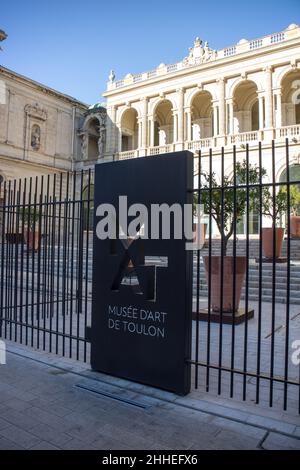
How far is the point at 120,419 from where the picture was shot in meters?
3.26

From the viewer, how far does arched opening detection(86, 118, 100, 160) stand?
34.5 meters

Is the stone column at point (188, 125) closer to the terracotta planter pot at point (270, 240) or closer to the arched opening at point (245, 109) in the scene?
the arched opening at point (245, 109)

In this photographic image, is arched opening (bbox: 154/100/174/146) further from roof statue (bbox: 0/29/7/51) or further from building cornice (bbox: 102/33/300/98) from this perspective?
roof statue (bbox: 0/29/7/51)

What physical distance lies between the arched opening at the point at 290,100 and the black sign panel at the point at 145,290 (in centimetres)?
2422

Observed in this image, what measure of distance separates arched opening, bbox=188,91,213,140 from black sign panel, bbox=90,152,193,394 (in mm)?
25841

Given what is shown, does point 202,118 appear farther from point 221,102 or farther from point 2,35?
point 2,35

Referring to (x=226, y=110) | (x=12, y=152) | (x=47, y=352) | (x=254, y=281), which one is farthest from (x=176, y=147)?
(x=47, y=352)

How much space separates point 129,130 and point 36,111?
26.7 feet

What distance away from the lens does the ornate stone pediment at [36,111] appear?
29984 mm

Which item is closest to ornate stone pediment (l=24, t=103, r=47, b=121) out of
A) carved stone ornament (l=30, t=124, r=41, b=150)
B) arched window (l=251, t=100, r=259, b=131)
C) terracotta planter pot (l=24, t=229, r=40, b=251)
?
carved stone ornament (l=30, t=124, r=41, b=150)

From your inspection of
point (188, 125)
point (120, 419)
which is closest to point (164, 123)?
point (188, 125)

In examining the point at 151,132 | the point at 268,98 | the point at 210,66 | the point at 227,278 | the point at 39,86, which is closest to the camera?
the point at 227,278

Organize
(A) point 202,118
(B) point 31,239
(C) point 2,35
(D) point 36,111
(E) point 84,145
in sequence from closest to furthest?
(B) point 31,239, (C) point 2,35, (A) point 202,118, (D) point 36,111, (E) point 84,145

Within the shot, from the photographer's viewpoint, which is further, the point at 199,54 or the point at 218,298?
the point at 199,54
